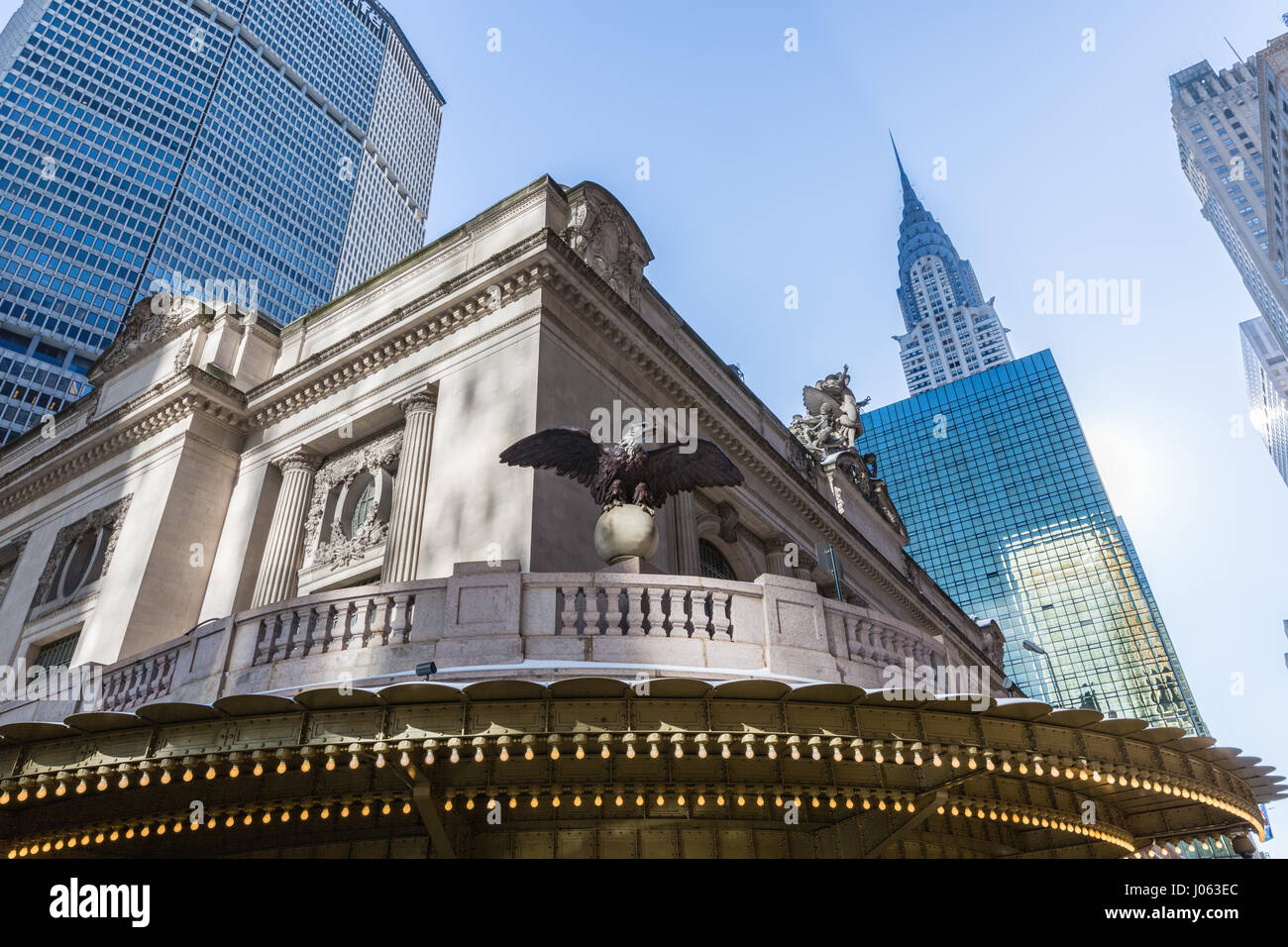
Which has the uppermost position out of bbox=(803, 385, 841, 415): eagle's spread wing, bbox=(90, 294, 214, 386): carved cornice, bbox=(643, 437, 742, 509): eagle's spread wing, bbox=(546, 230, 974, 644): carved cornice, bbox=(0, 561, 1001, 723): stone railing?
bbox=(803, 385, 841, 415): eagle's spread wing

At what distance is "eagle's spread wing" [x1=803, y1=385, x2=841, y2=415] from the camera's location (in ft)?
128

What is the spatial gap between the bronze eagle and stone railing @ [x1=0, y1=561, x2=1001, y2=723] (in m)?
2.29

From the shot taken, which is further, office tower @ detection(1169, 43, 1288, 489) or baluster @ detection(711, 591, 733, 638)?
office tower @ detection(1169, 43, 1288, 489)

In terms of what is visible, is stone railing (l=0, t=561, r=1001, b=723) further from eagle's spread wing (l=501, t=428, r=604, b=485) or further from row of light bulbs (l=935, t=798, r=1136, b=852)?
eagle's spread wing (l=501, t=428, r=604, b=485)

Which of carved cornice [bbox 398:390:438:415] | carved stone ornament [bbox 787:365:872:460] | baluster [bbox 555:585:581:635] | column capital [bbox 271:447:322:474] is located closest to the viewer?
baluster [bbox 555:585:581:635]

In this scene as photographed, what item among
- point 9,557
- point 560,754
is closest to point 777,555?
point 560,754

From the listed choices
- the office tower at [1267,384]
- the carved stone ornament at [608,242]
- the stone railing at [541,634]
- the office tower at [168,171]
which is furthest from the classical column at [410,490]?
the office tower at [1267,384]

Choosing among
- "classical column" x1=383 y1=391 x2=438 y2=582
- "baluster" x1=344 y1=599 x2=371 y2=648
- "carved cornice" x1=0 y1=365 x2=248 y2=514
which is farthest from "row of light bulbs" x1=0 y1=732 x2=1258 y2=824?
"carved cornice" x1=0 y1=365 x2=248 y2=514

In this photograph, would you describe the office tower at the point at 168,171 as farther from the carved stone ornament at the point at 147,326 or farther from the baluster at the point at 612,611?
the baluster at the point at 612,611

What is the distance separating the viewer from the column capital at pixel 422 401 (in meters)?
20.2

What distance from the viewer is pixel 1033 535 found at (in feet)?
349

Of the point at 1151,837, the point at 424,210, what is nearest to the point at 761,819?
the point at 1151,837
